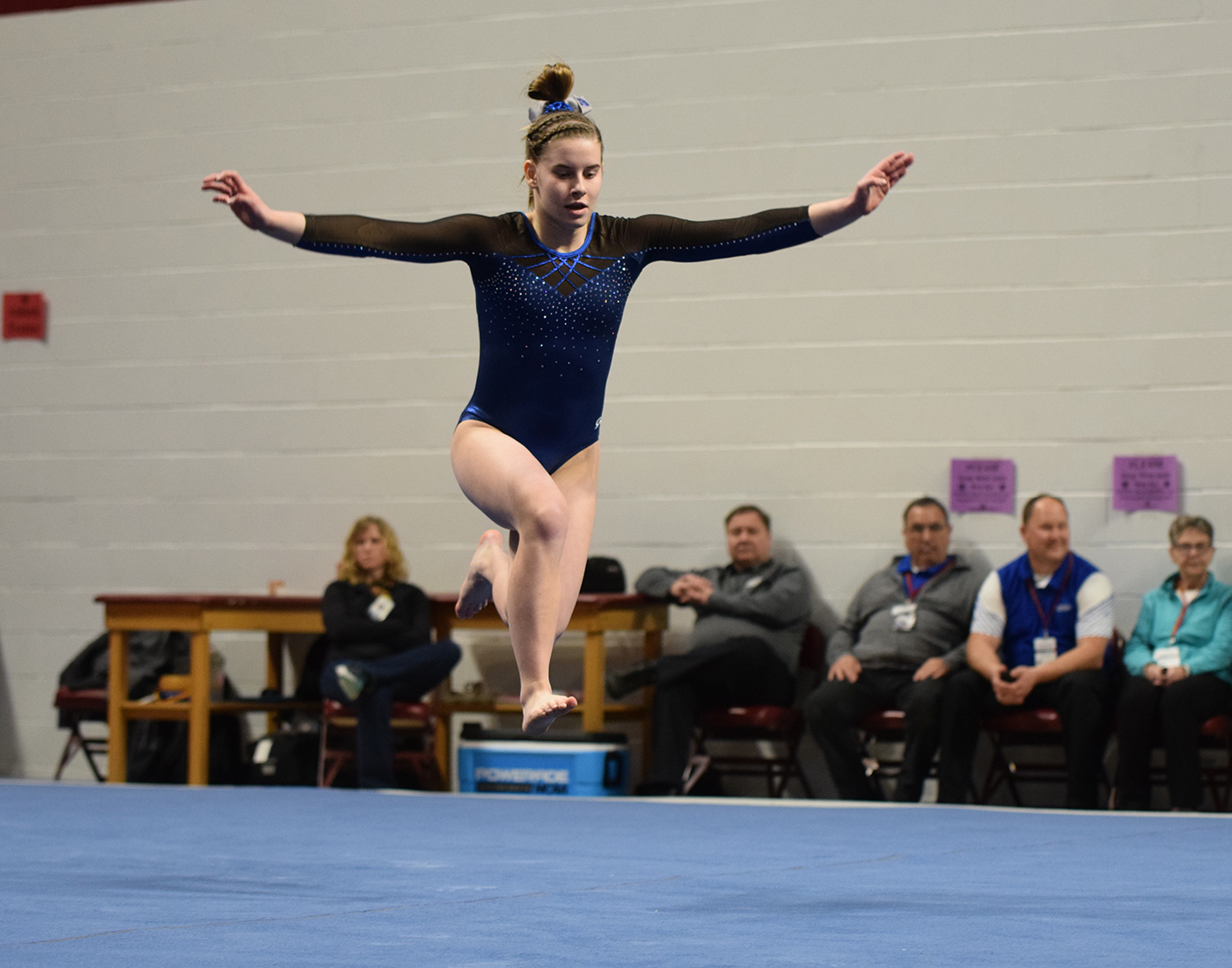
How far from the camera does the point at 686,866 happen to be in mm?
3658

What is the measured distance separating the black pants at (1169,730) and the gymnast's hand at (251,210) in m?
3.76

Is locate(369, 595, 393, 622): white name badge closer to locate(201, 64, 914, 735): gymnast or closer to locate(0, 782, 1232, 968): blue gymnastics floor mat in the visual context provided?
locate(0, 782, 1232, 968): blue gymnastics floor mat

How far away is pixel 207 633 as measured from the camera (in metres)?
6.58

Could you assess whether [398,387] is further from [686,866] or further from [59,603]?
[686,866]

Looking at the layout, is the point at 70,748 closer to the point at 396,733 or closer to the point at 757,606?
the point at 396,733

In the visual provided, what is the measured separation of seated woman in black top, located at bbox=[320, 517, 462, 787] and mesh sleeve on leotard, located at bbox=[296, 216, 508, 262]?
3.14 metres

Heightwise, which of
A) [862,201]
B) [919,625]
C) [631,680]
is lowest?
[631,680]

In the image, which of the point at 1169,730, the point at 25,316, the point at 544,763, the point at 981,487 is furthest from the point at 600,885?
the point at 25,316

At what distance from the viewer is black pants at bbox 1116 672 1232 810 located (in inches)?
216

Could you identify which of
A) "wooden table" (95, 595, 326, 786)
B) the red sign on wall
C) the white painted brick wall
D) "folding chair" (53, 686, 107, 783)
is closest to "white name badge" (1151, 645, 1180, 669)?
the white painted brick wall

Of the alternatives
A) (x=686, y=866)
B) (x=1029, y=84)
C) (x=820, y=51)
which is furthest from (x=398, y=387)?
(x=686, y=866)

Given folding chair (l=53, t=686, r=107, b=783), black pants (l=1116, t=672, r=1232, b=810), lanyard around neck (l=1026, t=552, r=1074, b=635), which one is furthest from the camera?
folding chair (l=53, t=686, r=107, b=783)

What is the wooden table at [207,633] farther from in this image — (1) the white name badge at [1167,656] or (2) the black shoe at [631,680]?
(1) the white name badge at [1167,656]

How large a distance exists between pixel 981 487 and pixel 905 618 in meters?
0.73
